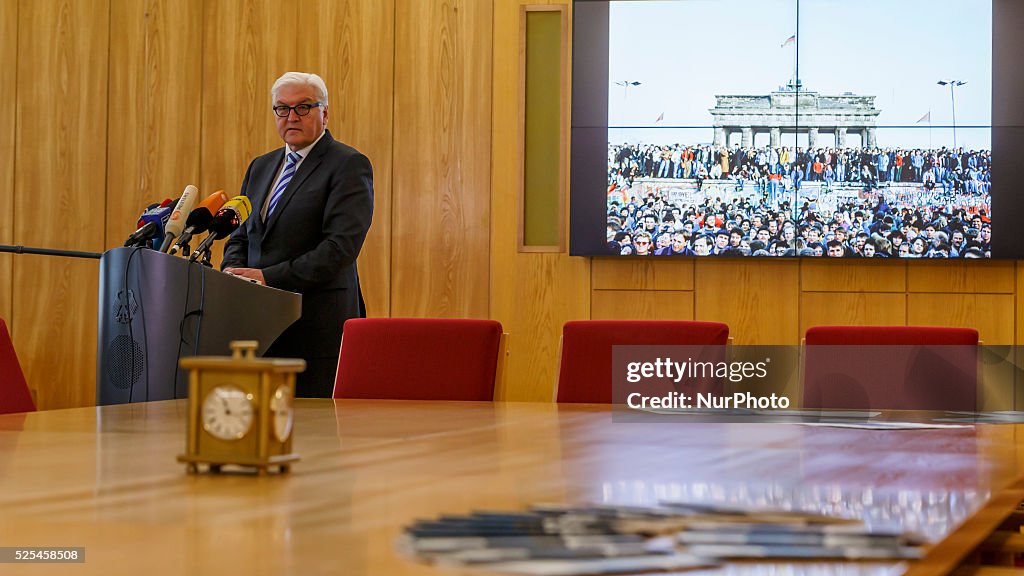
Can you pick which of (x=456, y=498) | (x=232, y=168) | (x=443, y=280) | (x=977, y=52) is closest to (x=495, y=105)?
(x=443, y=280)

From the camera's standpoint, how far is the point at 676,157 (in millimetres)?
6410

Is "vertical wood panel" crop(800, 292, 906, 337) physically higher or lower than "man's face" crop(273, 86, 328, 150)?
lower

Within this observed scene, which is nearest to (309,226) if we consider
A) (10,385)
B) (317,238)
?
(317,238)

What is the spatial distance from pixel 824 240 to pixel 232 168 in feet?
10.9

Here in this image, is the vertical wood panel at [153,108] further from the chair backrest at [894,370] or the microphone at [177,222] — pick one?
the chair backrest at [894,370]

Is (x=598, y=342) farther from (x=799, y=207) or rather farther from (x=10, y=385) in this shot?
(x=799, y=207)

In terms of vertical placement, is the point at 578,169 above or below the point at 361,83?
below

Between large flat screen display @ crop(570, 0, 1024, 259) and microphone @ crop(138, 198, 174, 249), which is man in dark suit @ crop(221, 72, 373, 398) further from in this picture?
large flat screen display @ crop(570, 0, 1024, 259)

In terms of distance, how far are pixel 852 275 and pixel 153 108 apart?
4.04 meters

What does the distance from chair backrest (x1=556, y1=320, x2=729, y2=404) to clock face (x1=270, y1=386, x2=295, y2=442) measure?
76.5 inches

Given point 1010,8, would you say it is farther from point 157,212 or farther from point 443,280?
point 157,212

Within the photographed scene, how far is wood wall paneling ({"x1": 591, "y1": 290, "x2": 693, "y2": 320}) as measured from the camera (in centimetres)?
648

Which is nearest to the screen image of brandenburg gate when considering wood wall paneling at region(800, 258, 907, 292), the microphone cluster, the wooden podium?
wood wall paneling at region(800, 258, 907, 292)

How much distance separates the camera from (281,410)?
118cm
